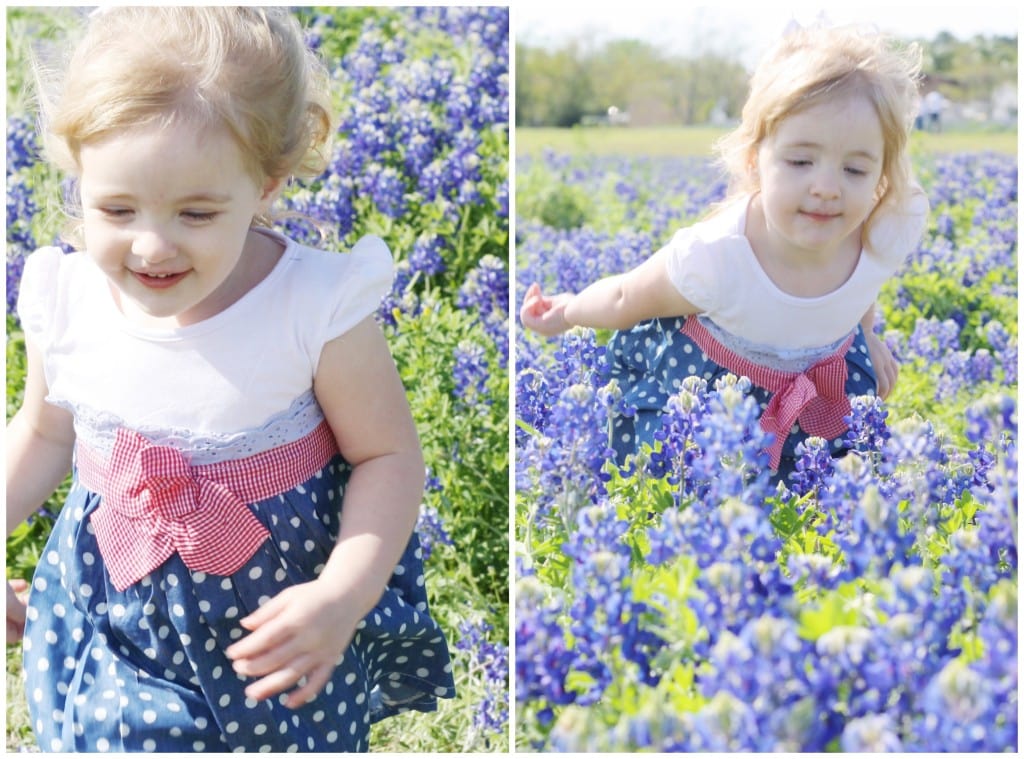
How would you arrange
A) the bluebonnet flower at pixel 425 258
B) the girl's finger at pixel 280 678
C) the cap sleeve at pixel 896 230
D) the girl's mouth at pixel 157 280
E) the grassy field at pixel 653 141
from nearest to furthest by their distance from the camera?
the girl's finger at pixel 280 678, the girl's mouth at pixel 157 280, the cap sleeve at pixel 896 230, the bluebonnet flower at pixel 425 258, the grassy field at pixel 653 141

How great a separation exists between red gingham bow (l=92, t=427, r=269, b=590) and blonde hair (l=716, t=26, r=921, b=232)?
143 centimetres

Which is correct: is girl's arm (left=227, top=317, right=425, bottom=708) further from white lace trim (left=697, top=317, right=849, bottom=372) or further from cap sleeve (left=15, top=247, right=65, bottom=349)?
white lace trim (left=697, top=317, right=849, bottom=372)

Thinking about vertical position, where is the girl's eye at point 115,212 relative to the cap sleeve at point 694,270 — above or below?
above

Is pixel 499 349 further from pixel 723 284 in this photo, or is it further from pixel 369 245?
Answer: pixel 369 245

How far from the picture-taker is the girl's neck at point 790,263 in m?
2.81

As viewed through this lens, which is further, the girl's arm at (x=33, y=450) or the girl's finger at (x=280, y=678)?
the girl's arm at (x=33, y=450)

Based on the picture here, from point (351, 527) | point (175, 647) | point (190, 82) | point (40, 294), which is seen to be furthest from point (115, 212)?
point (175, 647)

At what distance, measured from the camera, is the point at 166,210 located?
2.00 m

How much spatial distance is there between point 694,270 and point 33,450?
1418 millimetres

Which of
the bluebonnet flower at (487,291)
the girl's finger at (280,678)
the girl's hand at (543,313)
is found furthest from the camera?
the bluebonnet flower at (487,291)

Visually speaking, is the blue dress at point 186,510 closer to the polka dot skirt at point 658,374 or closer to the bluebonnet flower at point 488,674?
the bluebonnet flower at point 488,674

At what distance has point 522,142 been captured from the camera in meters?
9.77

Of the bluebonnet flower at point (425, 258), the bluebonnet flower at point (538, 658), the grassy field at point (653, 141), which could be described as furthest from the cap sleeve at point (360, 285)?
the grassy field at point (653, 141)

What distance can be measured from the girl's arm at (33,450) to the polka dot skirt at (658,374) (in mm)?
1148
